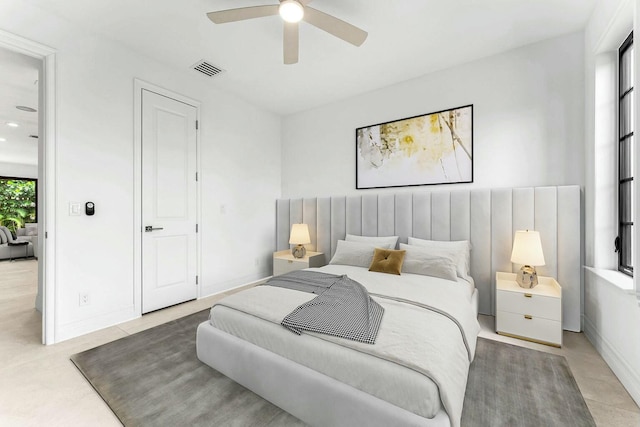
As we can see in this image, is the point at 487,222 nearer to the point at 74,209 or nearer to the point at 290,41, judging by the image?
the point at 290,41

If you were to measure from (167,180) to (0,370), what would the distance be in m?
2.00

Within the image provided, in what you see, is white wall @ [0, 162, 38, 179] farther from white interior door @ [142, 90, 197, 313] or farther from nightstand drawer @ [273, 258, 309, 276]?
nightstand drawer @ [273, 258, 309, 276]

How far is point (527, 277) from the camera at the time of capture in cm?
244

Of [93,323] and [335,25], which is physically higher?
→ [335,25]

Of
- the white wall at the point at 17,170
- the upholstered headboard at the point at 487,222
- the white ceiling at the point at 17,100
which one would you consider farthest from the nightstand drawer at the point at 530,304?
the white wall at the point at 17,170

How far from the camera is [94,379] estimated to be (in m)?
1.86

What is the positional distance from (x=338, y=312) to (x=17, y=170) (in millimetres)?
10523

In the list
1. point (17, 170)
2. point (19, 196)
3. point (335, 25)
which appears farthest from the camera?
point (19, 196)

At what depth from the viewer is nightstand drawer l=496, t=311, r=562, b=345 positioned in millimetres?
2242

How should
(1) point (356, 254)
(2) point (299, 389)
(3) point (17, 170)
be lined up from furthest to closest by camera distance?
1. (3) point (17, 170)
2. (1) point (356, 254)
3. (2) point (299, 389)

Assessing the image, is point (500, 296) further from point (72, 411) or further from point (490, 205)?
point (72, 411)

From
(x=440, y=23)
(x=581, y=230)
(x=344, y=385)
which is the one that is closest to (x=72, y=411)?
(x=344, y=385)

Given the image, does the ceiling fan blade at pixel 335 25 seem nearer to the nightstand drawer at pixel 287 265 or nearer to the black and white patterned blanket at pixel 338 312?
the black and white patterned blanket at pixel 338 312

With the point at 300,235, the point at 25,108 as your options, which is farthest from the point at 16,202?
the point at 300,235
